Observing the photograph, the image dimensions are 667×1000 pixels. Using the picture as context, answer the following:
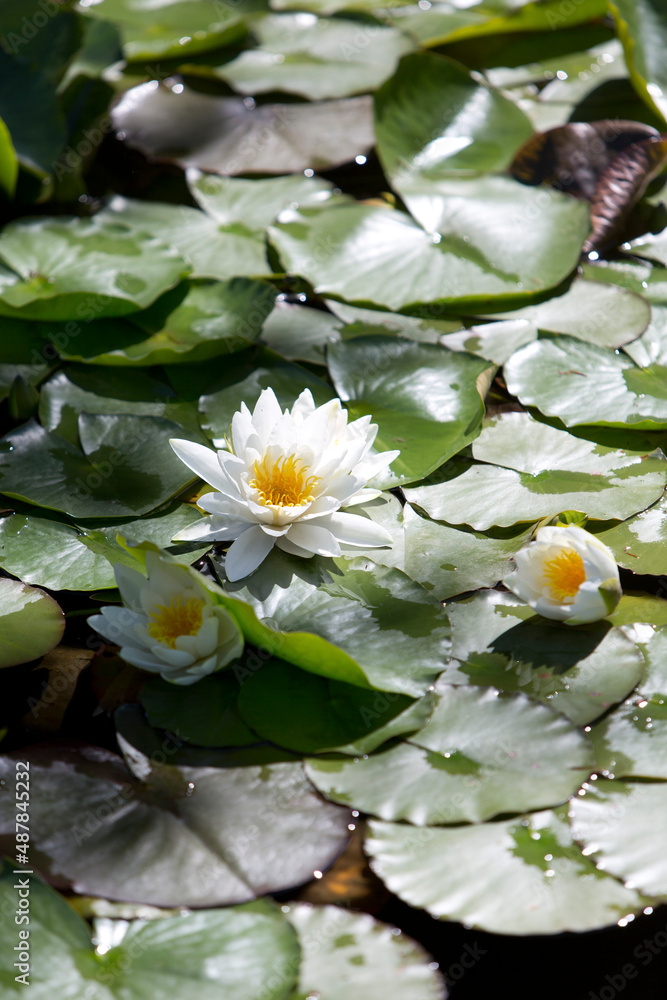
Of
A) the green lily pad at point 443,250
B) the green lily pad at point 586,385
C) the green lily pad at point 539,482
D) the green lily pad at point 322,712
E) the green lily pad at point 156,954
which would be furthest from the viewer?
the green lily pad at point 443,250

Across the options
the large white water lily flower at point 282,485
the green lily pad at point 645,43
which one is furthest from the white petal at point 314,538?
the green lily pad at point 645,43

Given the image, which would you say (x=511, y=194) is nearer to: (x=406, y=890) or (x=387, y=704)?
(x=387, y=704)

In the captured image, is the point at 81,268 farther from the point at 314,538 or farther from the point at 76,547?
the point at 314,538

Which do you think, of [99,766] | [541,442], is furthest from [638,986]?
[541,442]

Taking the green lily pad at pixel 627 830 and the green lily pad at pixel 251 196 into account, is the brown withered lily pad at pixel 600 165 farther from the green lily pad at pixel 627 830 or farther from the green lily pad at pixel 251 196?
the green lily pad at pixel 627 830

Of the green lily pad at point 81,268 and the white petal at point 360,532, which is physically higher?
the green lily pad at point 81,268

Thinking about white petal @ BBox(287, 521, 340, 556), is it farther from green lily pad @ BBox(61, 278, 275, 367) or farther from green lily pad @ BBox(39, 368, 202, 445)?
green lily pad @ BBox(61, 278, 275, 367)
